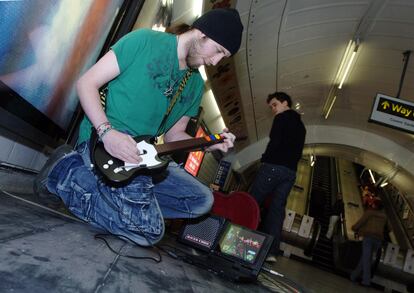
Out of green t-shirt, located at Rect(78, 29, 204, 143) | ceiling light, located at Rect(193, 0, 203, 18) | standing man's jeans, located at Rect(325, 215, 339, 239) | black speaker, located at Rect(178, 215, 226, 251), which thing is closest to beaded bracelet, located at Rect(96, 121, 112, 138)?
green t-shirt, located at Rect(78, 29, 204, 143)

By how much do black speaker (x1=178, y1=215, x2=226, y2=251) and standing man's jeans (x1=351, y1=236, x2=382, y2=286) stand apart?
17.3 ft

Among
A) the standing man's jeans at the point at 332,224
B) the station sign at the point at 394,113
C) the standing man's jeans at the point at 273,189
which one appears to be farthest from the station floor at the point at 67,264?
the standing man's jeans at the point at 332,224

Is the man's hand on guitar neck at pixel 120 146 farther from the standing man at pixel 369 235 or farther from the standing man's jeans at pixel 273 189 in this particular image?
the standing man at pixel 369 235

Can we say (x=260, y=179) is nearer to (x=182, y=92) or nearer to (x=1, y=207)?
(x=182, y=92)

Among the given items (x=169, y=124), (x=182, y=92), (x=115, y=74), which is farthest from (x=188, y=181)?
(x=115, y=74)

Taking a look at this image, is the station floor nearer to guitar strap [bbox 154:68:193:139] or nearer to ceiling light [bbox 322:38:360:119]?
guitar strap [bbox 154:68:193:139]

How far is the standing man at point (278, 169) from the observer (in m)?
4.32

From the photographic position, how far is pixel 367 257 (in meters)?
6.97

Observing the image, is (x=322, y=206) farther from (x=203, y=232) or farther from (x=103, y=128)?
(x=103, y=128)

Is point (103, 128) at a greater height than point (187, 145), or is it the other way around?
point (187, 145)

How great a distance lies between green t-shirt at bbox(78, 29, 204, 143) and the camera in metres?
1.99

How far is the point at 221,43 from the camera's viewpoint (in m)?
1.99

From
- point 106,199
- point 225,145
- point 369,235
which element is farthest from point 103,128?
point 369,235

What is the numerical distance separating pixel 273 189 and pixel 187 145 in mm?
2482
